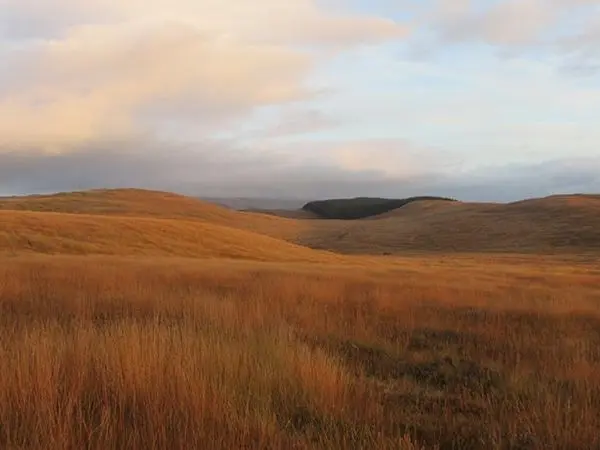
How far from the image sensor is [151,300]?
11.1 m

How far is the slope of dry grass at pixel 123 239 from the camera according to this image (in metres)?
34.1

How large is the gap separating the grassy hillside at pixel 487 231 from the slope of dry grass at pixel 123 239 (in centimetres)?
3199

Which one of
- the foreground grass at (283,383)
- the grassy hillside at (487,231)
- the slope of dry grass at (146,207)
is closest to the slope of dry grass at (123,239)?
the foreground grass at (283,383)

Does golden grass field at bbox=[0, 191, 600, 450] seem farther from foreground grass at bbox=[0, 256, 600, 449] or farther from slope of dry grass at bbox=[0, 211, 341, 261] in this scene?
slope of dry grass at bbox=[0, 211, 341, 261]

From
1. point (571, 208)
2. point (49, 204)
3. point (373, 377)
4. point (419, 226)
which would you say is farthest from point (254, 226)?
point (373, 377)

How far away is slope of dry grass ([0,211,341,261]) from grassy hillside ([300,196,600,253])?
3199cm

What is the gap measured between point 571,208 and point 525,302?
299ft

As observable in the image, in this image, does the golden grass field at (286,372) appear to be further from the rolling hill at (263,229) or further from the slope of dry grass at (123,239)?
the rolling hill at (263,229)

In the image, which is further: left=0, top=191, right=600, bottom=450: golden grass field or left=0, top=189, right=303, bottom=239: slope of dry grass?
left=0, top=189, right=303, bottom=239: slope of dry grass

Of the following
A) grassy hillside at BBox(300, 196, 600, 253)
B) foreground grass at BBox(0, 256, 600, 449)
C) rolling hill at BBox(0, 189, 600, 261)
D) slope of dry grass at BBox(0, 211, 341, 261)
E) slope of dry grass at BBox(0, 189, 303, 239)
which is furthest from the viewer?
slope of dry grass at BBox(0, 189, 303, 239)

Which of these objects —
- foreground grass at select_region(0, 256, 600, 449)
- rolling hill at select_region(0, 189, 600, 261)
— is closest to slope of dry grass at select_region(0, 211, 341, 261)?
rolling hill at select_region(0, 189, 600, 261)

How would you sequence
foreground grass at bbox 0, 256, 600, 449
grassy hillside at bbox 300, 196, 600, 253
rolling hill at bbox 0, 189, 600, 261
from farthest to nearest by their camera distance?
grassy hillside at bbox 300, 196, 600, 253
rolling hill at bbox 0, 189, 600, 261
foreground grass at bbox 0, 256, 600, 449

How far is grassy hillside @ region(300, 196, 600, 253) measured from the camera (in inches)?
3083

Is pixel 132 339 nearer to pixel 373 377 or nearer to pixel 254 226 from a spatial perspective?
pixel 373 377
